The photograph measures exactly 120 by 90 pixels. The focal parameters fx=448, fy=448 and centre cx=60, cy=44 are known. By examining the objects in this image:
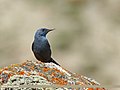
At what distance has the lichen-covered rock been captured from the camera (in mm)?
6246

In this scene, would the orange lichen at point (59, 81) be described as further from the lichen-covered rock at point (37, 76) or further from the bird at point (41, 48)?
the bird at point (41, 48)

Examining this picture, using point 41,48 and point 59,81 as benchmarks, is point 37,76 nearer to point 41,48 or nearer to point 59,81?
point 59,81

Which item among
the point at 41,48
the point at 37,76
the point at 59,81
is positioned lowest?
the point at 37,76

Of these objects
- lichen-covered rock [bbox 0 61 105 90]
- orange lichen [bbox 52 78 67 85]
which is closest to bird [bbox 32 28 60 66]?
lichen-covered rock [bbox 0 61 105 90]

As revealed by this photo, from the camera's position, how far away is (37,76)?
6383 mm

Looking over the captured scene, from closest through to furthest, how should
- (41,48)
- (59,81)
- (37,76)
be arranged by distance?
(37,76)
(59,81)
(41,48)

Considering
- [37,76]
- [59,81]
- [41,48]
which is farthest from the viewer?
[41,48]

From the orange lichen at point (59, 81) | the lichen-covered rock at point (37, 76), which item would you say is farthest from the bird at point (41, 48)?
the orange lichen at point (59, 81)

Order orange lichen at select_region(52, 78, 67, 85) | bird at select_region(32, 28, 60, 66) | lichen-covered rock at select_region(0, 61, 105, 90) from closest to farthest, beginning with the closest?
lichen-covered rock at select_region(0, 61, 105, 90) → orange lichen at select_region(52, 78, 67, 85) → bird at select_region(32, 28, 60, 66)

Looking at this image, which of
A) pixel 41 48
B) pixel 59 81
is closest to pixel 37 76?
pixel 59 81

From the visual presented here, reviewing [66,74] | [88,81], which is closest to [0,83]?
[66,74]

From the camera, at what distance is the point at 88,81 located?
7.51 meters

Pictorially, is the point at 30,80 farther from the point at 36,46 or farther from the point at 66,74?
the point at 36,46

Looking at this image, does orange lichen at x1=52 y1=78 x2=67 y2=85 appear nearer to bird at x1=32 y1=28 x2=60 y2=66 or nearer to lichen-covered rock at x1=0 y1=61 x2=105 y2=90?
lichen-covered rock at x1=0 y1=61 x2=105 y2=90
